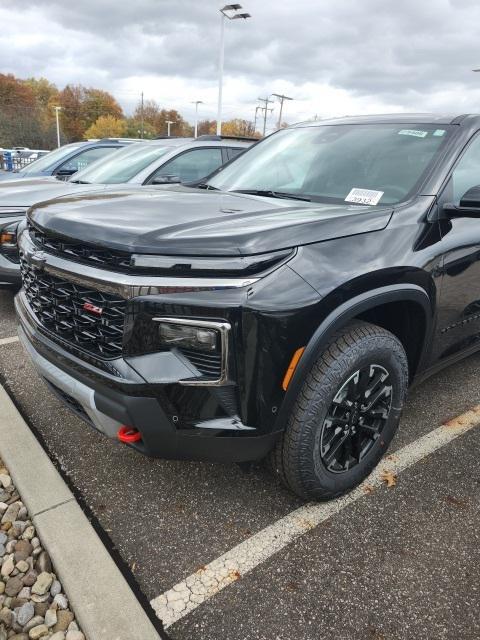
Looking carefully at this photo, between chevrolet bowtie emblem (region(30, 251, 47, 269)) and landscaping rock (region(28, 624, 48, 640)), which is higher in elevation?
chevrolet bowtie emblem (region(30, 251, 47, 269))

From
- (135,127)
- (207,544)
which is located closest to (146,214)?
(207,544)

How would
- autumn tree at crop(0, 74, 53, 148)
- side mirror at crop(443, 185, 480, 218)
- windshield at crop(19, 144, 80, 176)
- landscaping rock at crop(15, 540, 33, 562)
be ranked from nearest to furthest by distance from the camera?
landscaping rock at crop(15, 540, 33, 562) → side mirror at crop(443, 185, 480, 218) → windshield at crop(19, 144, 80, 176) → autumn tree at crop(0, 74, 53, 148)

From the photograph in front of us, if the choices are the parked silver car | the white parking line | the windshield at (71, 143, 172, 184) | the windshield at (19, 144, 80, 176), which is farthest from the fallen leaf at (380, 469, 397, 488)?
the windshield at (19, 144, 80, 176)

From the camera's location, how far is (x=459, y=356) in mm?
3062

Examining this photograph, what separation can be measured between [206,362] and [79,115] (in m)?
92.5

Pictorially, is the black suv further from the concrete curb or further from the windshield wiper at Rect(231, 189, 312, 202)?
the concrete curb

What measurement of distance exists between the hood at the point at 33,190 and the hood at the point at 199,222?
257cm

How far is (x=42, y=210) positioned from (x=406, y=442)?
2.38 m

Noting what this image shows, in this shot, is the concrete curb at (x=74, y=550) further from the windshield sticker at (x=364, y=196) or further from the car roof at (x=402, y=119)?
the car roof at (x=402, y=119)

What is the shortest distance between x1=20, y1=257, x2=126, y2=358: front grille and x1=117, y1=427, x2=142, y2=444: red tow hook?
30 cm

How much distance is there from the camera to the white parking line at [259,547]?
6.13ft

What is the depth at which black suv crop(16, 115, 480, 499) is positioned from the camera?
1.78m

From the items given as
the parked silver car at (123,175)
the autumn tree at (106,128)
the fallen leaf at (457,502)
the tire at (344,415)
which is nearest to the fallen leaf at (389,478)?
the tire at (344,415)

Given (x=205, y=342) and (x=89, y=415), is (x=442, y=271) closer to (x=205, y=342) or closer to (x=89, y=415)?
(x=205, y=342)
